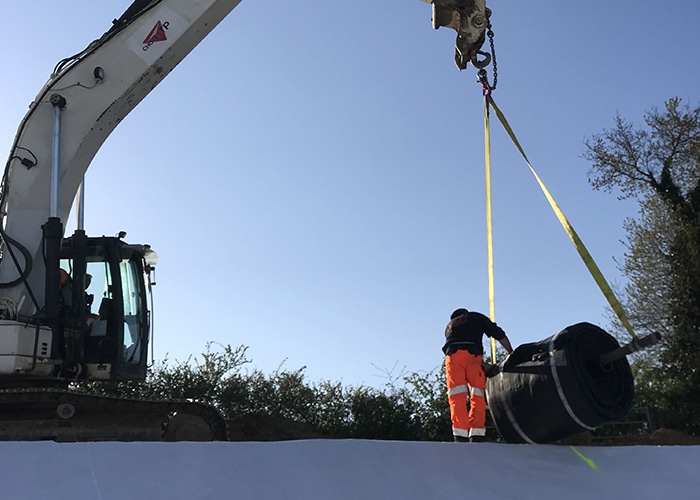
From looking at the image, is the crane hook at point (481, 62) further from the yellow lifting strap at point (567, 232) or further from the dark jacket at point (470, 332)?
the dark jacket at point (470, 332)

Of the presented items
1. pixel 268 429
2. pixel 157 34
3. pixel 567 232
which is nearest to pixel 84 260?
pixel 157 34

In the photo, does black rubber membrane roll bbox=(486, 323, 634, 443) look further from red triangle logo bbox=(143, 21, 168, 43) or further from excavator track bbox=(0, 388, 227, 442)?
red triangle logo bbox=(143, 21, 168, 43)

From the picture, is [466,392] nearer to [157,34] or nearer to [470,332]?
[470,332]

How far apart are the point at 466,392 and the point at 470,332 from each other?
50cm

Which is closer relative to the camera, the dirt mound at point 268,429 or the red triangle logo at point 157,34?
the red triangle logo at point 157,34

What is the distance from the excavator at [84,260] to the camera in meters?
6.65

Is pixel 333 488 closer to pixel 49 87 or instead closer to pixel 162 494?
pixel 162 494

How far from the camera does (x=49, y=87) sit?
287 inches

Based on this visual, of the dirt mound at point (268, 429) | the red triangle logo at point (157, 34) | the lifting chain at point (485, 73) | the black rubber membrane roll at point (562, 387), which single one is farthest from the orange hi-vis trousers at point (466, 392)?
the dirt mound at point (268, 429)

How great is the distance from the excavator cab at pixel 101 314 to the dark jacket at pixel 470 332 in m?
3.30

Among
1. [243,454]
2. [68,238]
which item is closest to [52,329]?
[68,238]

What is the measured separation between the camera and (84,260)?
7.14 metres

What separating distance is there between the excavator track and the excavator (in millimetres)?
11

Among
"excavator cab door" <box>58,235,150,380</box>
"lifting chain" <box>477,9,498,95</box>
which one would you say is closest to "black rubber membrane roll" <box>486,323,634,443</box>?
"lifting chain" <box>477,9,498,95</box>
